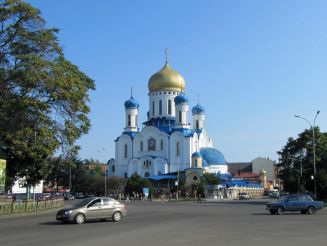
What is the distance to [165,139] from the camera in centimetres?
10531

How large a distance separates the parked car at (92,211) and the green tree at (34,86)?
885cm

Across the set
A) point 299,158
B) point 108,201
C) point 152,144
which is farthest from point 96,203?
point 152,144

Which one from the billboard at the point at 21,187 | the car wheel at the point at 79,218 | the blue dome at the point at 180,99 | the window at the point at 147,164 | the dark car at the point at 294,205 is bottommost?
the car wheel at the point at 79,218

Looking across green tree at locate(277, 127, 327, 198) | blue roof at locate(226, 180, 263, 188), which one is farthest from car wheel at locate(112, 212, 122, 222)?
blue roof at locate(226, 180, 263, 188)

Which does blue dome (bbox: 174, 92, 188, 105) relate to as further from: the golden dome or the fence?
the fence

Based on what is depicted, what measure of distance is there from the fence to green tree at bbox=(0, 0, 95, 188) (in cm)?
419

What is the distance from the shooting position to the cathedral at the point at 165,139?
10294 cm

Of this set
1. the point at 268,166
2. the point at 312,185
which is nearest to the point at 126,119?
the point at 312,185

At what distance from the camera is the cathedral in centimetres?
10294

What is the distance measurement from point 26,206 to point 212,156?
74443 millimetres

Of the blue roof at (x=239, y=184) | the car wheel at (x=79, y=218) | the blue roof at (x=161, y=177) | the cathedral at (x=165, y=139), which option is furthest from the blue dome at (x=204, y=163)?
the car wheel at (x=79, y=218)

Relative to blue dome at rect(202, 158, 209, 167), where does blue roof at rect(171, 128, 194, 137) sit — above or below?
above

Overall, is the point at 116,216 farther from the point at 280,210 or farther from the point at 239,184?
the point at 239,184

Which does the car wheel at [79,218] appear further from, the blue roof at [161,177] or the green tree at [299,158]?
the blue roof at [161,177]
